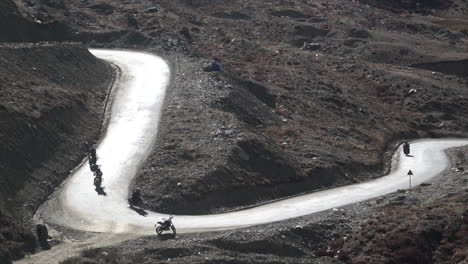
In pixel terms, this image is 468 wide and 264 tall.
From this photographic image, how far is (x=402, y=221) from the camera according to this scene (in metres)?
45.6

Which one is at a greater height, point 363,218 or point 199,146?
point 199,146

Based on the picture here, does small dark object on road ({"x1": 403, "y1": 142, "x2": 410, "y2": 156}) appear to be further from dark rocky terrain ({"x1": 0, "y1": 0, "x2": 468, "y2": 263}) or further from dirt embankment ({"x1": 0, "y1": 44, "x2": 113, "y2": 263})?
dirt embankment ({"x1": 0, "y1": 44, "x2": 113, "y2": 263})

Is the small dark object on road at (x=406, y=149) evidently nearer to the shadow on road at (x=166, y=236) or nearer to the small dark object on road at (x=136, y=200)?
the small dark object on road at (x=136, y=200)

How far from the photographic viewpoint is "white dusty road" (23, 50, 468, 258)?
43250mm

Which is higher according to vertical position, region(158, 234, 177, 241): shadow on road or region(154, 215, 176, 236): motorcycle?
region(154, 215, 176, 236): motorcycle

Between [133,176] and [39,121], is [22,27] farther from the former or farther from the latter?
[133,176]

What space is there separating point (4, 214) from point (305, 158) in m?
23.4

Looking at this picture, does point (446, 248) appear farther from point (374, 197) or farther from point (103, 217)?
point (103, 217)

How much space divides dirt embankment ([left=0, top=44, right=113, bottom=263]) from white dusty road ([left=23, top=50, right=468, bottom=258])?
1.21m

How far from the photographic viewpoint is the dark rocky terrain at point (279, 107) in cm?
4378

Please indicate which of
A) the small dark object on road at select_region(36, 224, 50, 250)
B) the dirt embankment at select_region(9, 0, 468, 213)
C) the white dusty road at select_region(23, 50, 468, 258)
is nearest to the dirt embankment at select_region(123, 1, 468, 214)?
the dirt embankment at select_region(9, 0, 468, 213)

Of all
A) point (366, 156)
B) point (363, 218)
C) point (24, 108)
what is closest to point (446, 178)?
point (366, 156)

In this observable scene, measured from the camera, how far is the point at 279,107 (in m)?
70.3

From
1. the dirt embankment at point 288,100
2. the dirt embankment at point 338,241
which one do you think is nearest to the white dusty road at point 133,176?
the dirt embankment at point 288,100
